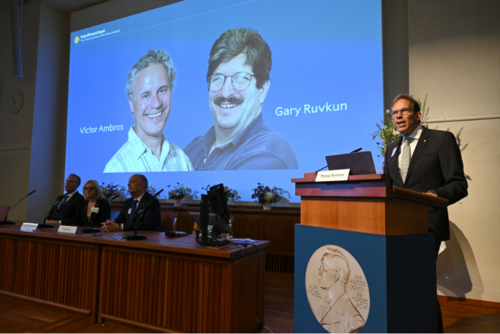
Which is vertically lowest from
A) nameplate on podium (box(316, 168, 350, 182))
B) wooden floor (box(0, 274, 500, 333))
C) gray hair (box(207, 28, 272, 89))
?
wooden floor (box(0, 274, 500, 333))

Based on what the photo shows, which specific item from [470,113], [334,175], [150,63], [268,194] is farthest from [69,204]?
[470,113]

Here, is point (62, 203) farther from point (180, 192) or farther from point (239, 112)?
point (239, 112)

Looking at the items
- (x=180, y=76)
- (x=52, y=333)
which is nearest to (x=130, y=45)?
(x=180, y=76)

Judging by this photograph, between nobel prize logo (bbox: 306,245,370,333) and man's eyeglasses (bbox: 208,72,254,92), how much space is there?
3786mm

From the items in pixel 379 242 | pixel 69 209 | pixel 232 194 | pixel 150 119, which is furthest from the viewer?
pixel 150 119

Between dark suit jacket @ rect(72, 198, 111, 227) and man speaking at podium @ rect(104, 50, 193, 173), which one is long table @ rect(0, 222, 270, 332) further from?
man speaking at podium @ rect(104, 50, 193, 173)

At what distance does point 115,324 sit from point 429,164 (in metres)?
2.36

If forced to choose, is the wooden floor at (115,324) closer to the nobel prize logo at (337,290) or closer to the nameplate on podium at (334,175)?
A: the nobel prize logo at (337,290)

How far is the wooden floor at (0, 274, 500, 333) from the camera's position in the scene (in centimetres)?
242

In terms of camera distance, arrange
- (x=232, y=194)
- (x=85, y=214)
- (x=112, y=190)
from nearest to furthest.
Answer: (x=85, y=214) < (x=232, y=194) < (x=112, y=190)

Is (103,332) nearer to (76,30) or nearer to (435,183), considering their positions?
(435,183)

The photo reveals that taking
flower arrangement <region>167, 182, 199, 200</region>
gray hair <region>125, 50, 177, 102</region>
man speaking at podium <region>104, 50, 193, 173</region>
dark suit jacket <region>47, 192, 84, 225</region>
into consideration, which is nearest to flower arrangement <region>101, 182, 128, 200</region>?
man speaking at podium <region>104, 50, 193, 173</region>

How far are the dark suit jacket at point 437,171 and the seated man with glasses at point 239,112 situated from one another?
262cm

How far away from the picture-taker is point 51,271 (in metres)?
2.83
